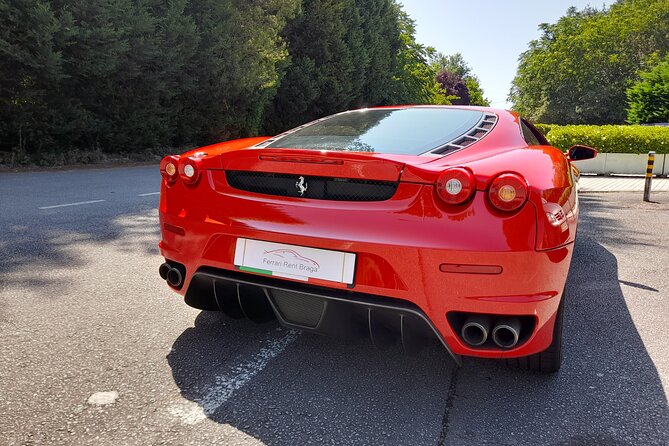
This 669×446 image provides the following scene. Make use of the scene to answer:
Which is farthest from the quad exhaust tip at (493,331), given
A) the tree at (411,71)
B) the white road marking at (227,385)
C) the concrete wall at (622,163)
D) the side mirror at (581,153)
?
the tree at (411,71)

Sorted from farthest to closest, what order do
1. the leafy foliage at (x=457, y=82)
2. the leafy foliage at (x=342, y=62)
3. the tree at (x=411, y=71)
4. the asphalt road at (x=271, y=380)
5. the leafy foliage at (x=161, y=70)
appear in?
the leafy foliage at (x=457, y=82) → the tree at (x=411, y=71) → the leafy foliage at (x=342, y=62) → the leafy foliage at (x=161, y=70) → the asphalt road at (x=271, y=380)

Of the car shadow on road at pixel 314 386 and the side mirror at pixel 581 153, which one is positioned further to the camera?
the side mirror at pixel 581 153

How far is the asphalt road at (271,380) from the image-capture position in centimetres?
189

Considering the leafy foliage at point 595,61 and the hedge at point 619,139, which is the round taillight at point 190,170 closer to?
the hedge at point 619,139

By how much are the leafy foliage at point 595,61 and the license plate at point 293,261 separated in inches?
1902

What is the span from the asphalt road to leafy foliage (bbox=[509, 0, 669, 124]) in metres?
47.5

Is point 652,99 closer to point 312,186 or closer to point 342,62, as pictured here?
point 342,62

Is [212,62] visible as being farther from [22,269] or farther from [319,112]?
[22,269]

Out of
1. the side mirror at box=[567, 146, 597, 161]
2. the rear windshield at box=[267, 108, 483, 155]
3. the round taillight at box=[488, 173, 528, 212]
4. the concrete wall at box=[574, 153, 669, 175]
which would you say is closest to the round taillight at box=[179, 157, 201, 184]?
the rear windshield at box=[267, 108, 483, 155]

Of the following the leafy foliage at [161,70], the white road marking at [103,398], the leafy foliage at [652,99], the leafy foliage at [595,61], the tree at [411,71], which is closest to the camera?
the white road marking at [103,398]

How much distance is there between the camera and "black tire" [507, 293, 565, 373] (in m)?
2.29

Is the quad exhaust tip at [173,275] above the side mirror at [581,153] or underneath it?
underneath

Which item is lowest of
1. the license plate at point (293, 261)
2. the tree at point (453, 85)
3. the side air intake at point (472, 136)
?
the license plate at point (293, 261)

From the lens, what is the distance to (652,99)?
98.8 ft
